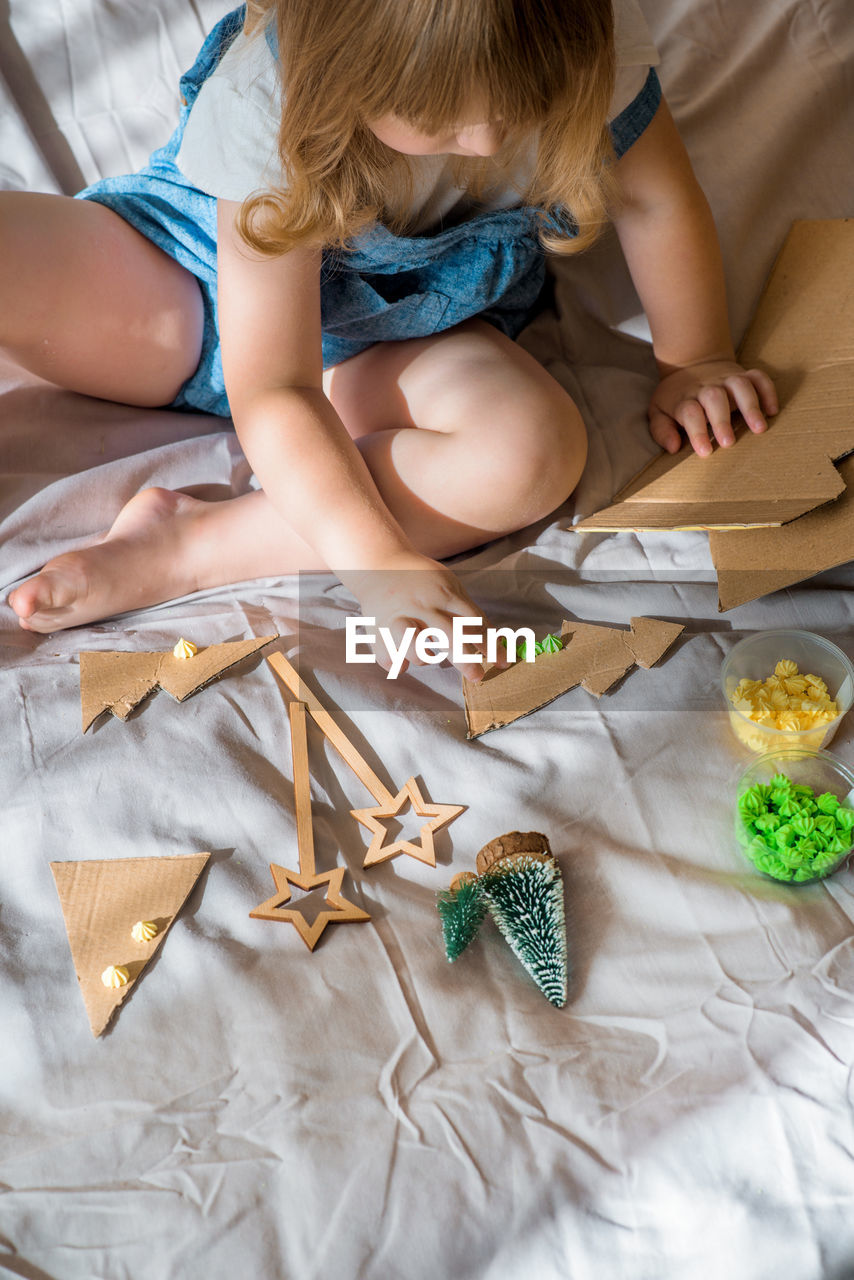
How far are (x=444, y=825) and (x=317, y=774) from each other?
0.31 feet

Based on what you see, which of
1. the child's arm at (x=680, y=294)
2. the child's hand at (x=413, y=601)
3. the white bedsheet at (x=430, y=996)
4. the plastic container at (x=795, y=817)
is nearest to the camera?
the white bedsheet at (x=430, y=996)

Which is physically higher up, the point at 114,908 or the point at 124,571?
the point at 124,571

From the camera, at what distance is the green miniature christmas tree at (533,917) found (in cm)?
56

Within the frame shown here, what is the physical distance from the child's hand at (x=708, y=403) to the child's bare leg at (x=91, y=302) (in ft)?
1.41

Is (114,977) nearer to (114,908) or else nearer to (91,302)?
(114,908)

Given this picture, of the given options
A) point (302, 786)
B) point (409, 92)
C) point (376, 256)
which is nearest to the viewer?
point (409, 92)

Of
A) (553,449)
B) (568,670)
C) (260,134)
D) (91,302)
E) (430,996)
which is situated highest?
(260,134)

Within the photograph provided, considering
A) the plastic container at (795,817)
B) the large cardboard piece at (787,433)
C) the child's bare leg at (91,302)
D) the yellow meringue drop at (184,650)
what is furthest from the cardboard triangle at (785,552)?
the child's bare leg at (91,302)

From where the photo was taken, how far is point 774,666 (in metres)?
0.72

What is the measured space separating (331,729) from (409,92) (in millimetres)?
394

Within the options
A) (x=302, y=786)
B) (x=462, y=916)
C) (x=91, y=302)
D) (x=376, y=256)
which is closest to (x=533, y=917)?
(x=462, y=916)

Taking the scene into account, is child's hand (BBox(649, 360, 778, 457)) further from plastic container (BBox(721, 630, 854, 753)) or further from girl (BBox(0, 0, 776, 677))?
plastic container (BBox(721, 630, 854, 753))

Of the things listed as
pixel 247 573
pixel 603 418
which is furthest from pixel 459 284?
pixel 247 573

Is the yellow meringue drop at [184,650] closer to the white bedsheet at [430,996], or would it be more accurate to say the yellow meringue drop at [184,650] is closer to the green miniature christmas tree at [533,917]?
the white bedsheet at [430,996]
